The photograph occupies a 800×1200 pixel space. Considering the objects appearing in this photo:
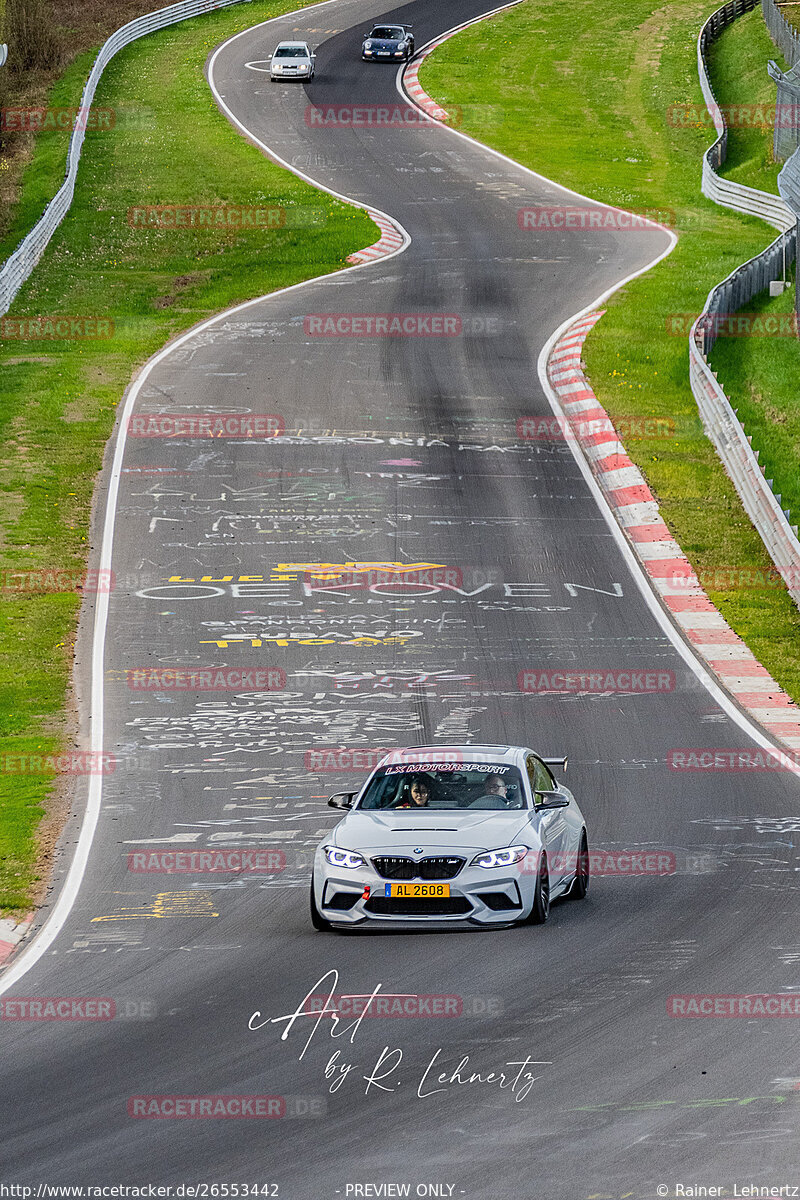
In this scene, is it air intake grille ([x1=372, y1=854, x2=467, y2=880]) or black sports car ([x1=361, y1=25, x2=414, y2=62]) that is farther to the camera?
black sports car ([x1=361, y1=25, x2=414, y2=62])

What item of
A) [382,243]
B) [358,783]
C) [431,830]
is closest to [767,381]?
[382,243]

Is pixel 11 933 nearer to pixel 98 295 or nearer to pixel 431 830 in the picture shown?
pixel 431 830

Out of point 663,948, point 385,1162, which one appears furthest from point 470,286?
point 385,1162

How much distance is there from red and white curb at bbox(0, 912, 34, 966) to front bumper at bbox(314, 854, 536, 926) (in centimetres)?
248

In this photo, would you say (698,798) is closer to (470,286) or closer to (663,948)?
(663,948)

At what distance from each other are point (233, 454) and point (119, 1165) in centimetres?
2322

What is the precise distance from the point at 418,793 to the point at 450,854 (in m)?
1.19

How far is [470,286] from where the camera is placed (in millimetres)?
42156

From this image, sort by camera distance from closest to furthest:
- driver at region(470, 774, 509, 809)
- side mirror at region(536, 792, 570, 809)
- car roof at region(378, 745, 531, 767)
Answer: side mirror at region(536, 792, 570, 809) < driver at region(470, 774, 509, 809) < car roof at region(378, 745, 531, 767)

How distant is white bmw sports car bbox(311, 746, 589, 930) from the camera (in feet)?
40.2

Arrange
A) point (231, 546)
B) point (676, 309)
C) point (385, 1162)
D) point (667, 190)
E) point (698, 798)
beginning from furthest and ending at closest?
point (667, 190) < point (676, 309) < point (231, 546) < point (698, 798) < point (385, 1162)
